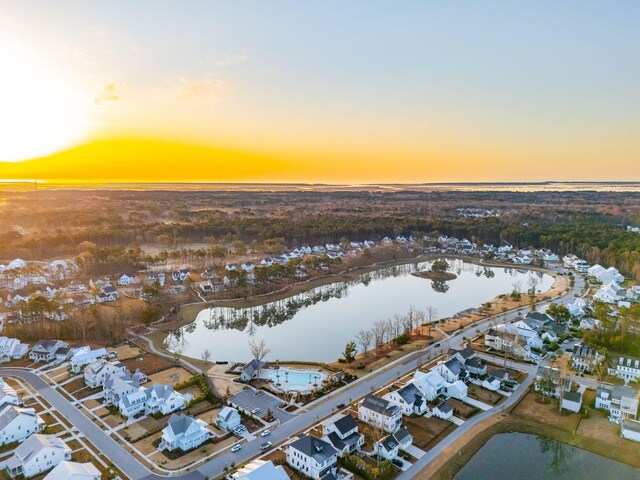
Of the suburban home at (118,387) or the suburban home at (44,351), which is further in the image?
the suburban home at (44,351)

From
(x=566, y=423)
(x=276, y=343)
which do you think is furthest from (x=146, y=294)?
(x=566, y=423)

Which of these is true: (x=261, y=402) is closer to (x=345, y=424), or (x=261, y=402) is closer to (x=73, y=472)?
(x=345, y=424)

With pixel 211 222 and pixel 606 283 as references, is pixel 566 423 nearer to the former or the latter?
pixel 606 283

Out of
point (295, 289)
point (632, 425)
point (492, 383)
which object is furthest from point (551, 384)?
point (295, 289)

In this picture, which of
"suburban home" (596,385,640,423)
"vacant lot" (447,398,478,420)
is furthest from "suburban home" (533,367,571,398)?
"vacant lot" (447,398,478,420)

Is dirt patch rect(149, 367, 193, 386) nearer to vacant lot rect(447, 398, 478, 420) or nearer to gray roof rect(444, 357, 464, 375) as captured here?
vacant lot rect(447, 398, 478, 420)

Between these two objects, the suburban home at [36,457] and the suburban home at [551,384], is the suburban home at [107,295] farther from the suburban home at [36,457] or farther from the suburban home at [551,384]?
the suburban home at [551,384]

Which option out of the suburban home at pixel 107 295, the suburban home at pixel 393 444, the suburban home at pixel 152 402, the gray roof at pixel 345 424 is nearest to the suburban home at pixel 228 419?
the suburban home at pixel 152 402
